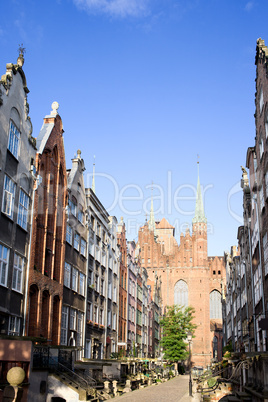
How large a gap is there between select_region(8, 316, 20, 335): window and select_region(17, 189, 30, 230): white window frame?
172 inches

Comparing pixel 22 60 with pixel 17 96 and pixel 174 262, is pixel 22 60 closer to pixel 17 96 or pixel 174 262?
pixel 17 96

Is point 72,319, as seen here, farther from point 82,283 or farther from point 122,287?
point 122,287

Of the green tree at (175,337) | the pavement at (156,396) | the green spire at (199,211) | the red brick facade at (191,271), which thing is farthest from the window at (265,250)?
the green spire at (199,211)

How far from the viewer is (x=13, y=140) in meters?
22.7

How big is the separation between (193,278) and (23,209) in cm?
8551

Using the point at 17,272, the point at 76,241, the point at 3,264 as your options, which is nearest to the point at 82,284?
the point at 76,241

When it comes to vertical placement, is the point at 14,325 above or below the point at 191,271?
below

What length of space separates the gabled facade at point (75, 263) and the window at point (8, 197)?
8.95 m

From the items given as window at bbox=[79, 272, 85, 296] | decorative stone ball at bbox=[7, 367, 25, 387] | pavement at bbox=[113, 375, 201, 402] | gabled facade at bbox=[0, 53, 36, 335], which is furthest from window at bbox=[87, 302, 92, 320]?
decorative stone ball at bbox=[7, 367, 25, 387]

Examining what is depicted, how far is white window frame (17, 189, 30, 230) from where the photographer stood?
22.9 m

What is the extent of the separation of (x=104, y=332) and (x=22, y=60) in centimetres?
2444

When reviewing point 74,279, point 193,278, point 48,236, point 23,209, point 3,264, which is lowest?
point 3,264

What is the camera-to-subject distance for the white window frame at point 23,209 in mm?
22938

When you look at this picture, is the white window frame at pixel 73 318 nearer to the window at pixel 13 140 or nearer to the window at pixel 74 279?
the window at pixel 74 279
